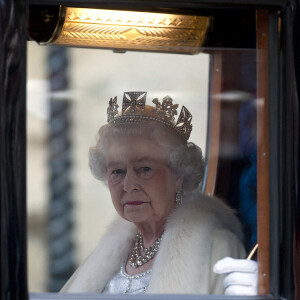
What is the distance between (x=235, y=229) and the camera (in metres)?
1.91

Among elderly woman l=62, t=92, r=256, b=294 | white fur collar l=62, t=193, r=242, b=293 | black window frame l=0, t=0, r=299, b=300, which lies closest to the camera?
black window frame l=0, t=0, r=299, b=300

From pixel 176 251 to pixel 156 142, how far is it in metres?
0.35

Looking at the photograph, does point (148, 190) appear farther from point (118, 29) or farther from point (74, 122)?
point (118, 29)

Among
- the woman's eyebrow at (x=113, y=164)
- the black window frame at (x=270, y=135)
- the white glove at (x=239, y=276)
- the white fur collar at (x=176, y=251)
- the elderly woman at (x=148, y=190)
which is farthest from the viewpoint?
the woman's eyebrow at (x=113, y=164)

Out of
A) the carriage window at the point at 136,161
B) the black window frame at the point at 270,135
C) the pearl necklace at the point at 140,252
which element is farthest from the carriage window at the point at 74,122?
the black window frame at the point at 270,135

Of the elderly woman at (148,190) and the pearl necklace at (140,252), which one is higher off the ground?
the elderly woman at (148,190)

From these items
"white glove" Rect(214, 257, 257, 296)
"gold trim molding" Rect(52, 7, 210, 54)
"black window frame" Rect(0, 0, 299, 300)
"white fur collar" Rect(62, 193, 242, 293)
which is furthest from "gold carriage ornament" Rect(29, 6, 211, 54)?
"white glove" Rect(214, 257, 257, 296)

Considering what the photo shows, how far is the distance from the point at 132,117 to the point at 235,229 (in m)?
0.48

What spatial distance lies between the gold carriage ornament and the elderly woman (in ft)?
0.85

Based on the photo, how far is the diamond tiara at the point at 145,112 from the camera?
83.3 inches

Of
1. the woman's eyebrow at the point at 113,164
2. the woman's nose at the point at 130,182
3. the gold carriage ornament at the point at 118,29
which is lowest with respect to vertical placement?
the woman's nose at the point at 130,182

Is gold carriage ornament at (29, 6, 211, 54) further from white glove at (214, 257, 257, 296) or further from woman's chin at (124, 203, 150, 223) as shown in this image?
white glove at (214, 257, 257, 296)

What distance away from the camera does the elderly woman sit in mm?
2025

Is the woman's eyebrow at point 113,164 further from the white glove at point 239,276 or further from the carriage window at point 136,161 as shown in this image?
the white glove at point 239,276
